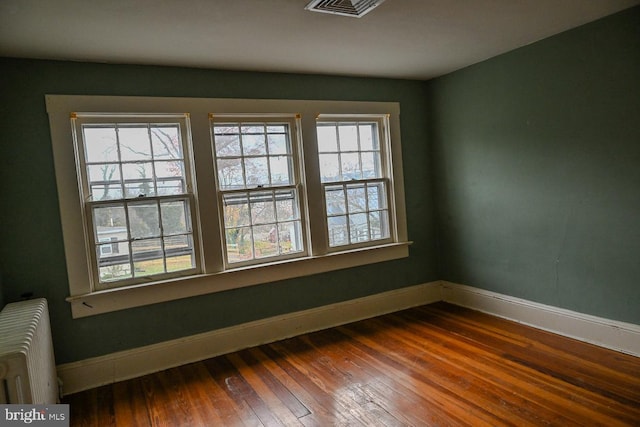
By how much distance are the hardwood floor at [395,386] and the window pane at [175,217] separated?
113 cm

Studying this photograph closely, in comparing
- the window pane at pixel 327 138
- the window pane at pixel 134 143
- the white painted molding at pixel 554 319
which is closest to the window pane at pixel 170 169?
the window pane at pixel 134 143

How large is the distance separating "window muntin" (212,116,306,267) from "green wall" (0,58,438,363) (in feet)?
0.94

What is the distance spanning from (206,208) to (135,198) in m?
0.55

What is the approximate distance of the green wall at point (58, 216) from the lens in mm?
2822

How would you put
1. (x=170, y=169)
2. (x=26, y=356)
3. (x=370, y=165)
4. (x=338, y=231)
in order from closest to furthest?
1. (x=26, y=356)
2. (x=170, y=169)
3. (x=338, y=231)
4. (x=370, y=165)

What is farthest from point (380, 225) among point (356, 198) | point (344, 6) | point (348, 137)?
point (344, 6)

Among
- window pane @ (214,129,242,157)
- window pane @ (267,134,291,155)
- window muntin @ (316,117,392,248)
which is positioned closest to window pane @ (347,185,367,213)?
window muntin @ (316,117,392,248)

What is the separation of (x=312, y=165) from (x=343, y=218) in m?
0.65

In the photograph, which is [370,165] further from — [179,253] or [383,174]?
[179,253]

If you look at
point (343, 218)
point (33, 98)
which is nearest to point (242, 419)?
point (343, 218)

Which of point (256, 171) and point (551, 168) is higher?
point (256, 171)

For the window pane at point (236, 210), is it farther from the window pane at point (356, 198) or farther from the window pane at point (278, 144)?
the window pane at point (356, 198)

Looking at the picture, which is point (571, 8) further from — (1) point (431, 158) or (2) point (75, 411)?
(2) point (75, 411)

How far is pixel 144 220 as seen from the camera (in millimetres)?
3232
